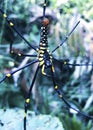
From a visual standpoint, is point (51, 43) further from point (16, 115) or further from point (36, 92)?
point (16, 115)

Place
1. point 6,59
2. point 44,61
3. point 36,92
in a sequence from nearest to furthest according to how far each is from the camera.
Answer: point 44,61 → point 36,92 → point 6,59

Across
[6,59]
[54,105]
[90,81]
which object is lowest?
[54,105]

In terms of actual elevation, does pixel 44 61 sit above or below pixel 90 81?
above

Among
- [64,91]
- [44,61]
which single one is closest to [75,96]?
[64,91]

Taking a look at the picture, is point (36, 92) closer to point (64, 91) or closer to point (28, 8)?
point (64, 91)

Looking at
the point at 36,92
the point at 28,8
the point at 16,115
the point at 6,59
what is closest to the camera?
the point at 16,115

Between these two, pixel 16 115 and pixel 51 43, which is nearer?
pixel 16 115

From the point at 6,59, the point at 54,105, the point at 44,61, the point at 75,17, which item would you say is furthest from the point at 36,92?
the point at 44,61

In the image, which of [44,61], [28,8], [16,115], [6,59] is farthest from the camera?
[28,8]

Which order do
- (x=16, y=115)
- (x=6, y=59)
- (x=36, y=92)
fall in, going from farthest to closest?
(x=6, y=59) < (x=36, y=92) < (x=16, y=115)
